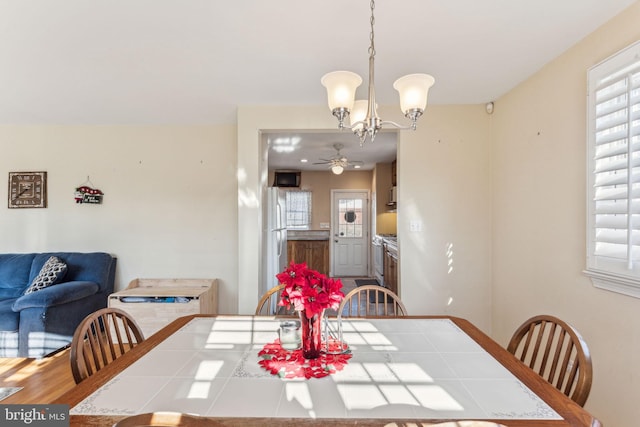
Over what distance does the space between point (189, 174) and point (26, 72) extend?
5.41ft

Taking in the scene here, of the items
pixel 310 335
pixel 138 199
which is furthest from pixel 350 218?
pixel 310 335

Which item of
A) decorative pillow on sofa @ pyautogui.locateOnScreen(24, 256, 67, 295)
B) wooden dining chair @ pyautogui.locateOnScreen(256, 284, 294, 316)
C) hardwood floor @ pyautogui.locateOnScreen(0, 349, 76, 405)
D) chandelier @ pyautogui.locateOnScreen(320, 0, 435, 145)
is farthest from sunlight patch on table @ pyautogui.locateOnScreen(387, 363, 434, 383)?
decorative pillow on sofa @ pyautogui.locateOnScreen(24, 256, 67, 295)

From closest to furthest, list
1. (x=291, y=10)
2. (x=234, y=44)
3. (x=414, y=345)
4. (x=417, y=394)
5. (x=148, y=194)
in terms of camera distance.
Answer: (x=417, y=394) → (x=414, y=345) → (x=291, y=10) → (x=234, y=44) → (x=148, y=194)

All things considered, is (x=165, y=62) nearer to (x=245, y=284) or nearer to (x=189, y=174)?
(x=189, y=174)

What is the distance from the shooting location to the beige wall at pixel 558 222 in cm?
169

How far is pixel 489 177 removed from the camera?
9.91ft

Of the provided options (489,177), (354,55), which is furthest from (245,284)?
(489,177)

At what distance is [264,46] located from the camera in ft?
6.54

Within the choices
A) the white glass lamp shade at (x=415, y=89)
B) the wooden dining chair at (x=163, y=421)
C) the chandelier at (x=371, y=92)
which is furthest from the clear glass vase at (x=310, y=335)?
the white glass lamp shade at (x=415, y=89)

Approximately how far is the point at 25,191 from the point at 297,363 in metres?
4.32

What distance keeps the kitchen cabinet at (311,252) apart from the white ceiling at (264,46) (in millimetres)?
4113

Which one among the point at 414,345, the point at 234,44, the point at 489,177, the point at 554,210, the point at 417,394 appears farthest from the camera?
the point at 489,177

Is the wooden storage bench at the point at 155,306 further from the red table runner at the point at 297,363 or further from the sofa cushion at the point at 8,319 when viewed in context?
the red table runner at the point at 297,363

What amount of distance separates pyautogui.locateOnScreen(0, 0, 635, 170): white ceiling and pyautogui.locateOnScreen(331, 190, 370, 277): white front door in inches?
167
